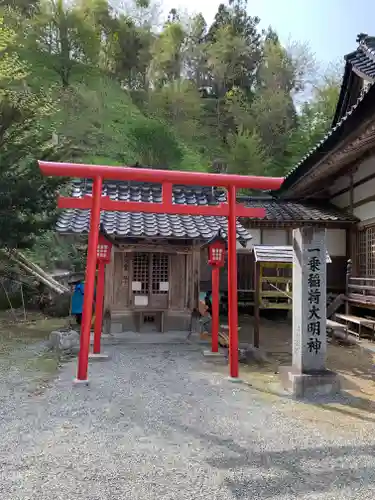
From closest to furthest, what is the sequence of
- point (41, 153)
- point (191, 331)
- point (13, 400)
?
point (13, 400) → point (191, 331) → point (41, 153)

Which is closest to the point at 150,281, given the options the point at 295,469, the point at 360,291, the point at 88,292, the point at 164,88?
the point at 88,292

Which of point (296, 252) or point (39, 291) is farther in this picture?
point (39, 291)

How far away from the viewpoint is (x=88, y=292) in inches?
225

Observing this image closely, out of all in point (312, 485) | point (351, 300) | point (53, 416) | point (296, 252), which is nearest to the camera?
point (312, 485)

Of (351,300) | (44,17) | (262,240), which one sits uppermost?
(44,17)

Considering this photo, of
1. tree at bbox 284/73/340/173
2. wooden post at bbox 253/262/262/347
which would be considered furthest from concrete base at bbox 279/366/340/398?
tree at bbox 284/73/340/173

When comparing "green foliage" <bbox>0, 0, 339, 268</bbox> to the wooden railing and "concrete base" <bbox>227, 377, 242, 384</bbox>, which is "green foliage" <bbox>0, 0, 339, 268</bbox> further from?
"concrete base" <bbox>227, 377, 242, 384</bbox>

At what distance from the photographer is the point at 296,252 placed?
19.4 ft

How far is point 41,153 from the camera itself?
1295 centimetres

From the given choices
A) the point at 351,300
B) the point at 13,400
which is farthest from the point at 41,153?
A: the point at 351,300

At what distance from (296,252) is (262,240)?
7.97 metres

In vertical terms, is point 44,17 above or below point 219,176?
above

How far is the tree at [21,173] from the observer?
36.6 ft

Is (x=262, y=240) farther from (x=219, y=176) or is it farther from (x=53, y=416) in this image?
(x=53, y=416)
